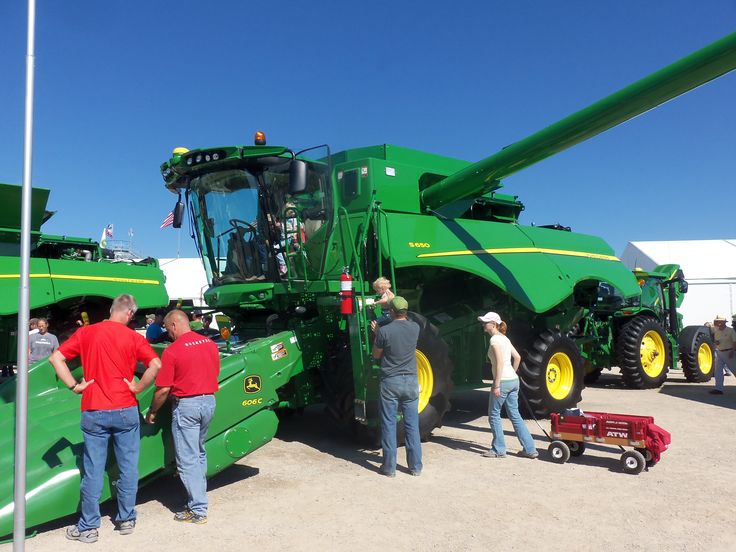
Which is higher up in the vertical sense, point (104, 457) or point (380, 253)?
point (380, 253)

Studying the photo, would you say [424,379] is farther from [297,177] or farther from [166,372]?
[166,372]

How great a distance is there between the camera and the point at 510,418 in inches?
223

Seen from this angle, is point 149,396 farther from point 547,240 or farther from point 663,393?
point 663,393

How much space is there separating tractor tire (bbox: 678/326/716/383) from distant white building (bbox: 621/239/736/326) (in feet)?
37.3

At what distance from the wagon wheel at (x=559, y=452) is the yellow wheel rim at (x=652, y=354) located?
573 centimetres

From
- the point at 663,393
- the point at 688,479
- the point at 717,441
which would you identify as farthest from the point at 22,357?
the point at 663,393

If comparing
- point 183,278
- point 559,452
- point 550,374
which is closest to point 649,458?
point 559,452

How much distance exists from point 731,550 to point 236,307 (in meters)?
5.40

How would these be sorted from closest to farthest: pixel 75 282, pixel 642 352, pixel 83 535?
pixel 83 535
pixel 75 282
pixel 642 352

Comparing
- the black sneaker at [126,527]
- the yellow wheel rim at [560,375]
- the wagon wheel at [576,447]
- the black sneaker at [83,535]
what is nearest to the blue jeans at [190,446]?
the black sneaker at [126,527]

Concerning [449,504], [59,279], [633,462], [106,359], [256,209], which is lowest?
[449,504]

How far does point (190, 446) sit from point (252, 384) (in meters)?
0.94

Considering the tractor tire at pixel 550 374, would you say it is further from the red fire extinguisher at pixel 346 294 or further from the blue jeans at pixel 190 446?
the blue jeans at pixel 190 446

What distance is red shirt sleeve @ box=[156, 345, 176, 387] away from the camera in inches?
157
